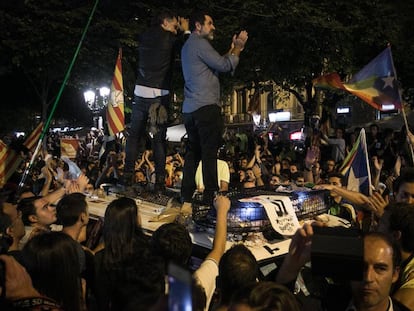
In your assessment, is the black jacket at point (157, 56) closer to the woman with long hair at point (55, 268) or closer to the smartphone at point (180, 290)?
the woman with long hair at point (55, 268)

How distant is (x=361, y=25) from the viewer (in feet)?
58.0

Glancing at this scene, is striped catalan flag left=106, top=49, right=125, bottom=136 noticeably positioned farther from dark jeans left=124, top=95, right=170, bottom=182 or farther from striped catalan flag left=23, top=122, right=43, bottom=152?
dark jeans left=124, top=95, right=170, bottom=182

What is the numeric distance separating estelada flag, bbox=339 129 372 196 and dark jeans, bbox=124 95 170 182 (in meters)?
2.32

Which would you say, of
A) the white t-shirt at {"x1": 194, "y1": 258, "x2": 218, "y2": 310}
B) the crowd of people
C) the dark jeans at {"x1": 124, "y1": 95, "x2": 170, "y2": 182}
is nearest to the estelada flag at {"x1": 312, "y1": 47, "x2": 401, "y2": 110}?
the crowd of people

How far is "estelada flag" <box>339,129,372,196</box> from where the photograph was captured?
226 inches

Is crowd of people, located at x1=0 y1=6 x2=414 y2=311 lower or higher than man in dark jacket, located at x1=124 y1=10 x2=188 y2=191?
lower

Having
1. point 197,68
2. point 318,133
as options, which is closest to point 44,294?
point 197,68

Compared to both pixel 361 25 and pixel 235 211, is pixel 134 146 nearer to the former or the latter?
pixel 235 211

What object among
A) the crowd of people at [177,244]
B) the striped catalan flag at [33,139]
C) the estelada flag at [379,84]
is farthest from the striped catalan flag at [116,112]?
the estelada flag at [379,84]

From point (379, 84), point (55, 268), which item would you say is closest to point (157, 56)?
point (379, 84)

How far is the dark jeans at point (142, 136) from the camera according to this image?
6723mm

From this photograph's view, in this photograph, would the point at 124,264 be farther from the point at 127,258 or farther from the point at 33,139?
the point at 33,139

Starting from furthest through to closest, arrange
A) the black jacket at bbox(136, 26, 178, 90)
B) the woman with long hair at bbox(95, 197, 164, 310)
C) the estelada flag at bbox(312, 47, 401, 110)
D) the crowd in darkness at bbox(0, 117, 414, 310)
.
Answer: the estelada flag at bbox(312, 47, 401, 110)
the black jacket at bbox(136, 26, 178, 90)
the woman with long hair at bbox(95, 197, 164, 310)
the crowd in darkness at bbox(0, 117, 414, 310)

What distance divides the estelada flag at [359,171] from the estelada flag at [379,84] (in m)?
1.58
